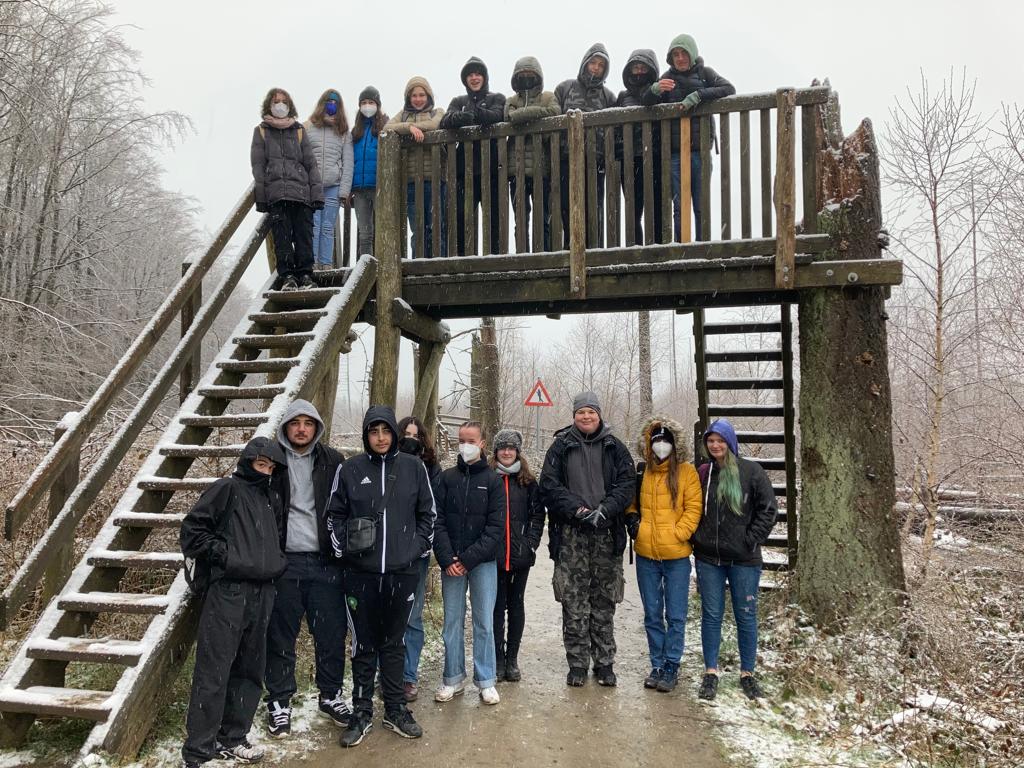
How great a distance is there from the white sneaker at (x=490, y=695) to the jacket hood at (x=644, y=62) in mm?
4977

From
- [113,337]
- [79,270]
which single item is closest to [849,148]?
[113,337]

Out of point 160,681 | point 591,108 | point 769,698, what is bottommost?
point 769,698

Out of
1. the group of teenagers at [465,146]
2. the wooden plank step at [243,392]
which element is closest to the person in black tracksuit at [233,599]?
the wooden plank step at [243,392]

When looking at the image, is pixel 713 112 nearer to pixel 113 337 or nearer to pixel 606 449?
pixel 606 449

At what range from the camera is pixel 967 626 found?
5.25 m

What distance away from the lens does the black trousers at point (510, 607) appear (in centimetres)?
491

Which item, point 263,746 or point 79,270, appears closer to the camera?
point 263,746

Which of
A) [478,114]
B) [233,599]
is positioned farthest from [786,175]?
[233,599]

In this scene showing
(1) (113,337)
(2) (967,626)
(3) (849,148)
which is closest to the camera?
(2) (967,626)

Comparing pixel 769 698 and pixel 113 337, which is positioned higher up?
pixel 113 337

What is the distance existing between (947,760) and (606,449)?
257 cm

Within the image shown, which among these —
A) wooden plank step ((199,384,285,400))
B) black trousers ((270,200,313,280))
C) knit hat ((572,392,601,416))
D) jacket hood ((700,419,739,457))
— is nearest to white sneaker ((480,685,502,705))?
knit hat ((572,392,601,416))

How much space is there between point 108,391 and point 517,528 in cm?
291

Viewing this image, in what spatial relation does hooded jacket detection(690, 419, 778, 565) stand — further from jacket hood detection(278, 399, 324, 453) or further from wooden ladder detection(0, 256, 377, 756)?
wooden ladder detection(0, 256, 377, 756)
